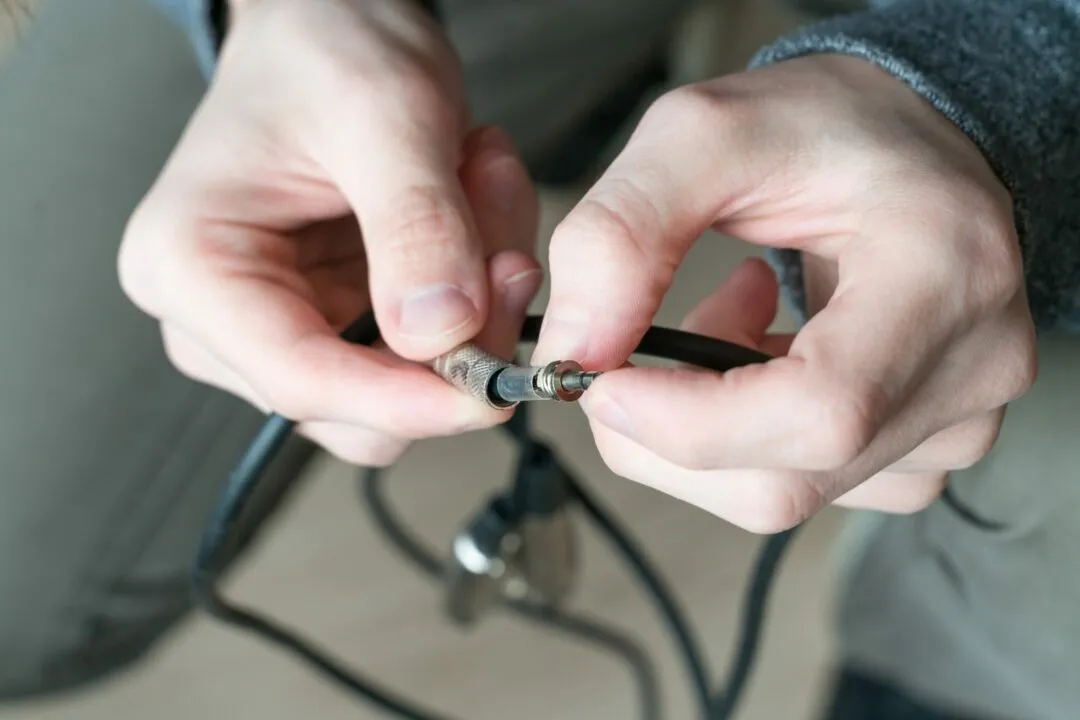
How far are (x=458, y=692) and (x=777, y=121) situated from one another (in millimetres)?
632

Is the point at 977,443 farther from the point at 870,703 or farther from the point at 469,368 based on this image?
the point at 870,703

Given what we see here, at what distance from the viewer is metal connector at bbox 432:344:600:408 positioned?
0.88 ft

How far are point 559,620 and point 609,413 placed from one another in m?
0.45

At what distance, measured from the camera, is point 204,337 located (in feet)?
1.24

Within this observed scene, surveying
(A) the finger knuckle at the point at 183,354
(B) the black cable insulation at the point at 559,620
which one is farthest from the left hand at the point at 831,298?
(B) the black cable insulation at the point at 559,620

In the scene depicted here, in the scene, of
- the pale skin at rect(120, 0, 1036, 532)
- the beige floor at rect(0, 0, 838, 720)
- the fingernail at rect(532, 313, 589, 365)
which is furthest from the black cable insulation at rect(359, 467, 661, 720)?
the fingernail at rect(532, 313, 589, 365)

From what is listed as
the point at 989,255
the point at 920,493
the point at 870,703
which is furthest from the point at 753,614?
the point at 870,703

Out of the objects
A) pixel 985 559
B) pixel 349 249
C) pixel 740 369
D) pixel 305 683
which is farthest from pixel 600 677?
pixel 740 369

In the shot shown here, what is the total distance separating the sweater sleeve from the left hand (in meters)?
0.01

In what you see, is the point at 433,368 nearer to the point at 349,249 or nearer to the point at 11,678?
the point at 349,249

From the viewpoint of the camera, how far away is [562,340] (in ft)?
0.95

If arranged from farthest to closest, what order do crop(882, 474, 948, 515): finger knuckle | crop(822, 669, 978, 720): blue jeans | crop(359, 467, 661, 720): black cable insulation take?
crop(822, 669, 978, 720): blue jeans < crop(359, 467, 661, 720): black cable insulation < crop(882, 474, 948, 515): finger knuckle

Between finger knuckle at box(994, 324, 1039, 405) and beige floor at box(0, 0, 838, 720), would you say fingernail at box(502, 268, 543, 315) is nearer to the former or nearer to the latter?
finger knuckle at box(994, 324, 1039, 405)

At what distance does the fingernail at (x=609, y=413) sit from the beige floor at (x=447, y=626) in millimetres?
504
